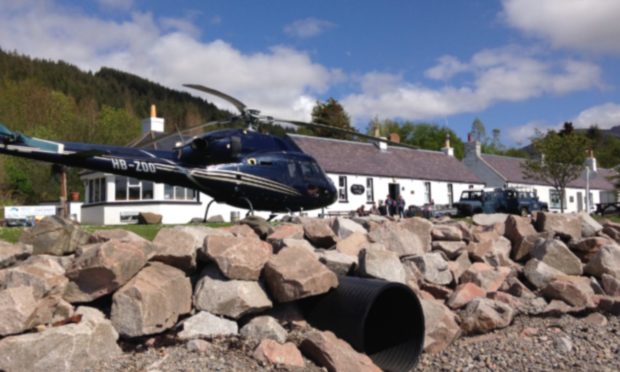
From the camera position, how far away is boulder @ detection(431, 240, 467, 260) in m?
9.61

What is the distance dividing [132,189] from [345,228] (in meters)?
19.9

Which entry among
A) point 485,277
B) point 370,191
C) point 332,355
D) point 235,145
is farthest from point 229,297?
point 370,191

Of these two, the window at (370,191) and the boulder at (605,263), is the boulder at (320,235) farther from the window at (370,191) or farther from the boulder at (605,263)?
the window at (370,191)

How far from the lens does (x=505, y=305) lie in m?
7.69

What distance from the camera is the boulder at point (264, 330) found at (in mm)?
5914

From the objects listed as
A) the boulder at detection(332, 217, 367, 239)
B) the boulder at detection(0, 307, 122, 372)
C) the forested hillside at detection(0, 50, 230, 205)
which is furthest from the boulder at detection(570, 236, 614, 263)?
the forested hillside at detection(0, 50, 230, 205)

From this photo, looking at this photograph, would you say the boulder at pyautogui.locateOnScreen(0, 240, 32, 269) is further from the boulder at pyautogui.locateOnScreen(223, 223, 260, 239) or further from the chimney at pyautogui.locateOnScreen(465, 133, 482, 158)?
the chimney at pyautogui.locateOnScreen(465, 133, 482, 158)

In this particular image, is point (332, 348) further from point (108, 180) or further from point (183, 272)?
point (108, 180)

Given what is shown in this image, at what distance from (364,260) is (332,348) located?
1924 mm

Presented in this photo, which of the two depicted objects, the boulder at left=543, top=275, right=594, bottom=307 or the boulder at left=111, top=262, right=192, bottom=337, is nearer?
the boulder at left=111, top=262, right=192, bottom=337

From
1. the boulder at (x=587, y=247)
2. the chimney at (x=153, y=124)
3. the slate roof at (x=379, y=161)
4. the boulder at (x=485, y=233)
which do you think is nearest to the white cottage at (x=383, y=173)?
the slate roof at (x=379, y=161)

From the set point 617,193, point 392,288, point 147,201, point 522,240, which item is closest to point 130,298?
point 392,288

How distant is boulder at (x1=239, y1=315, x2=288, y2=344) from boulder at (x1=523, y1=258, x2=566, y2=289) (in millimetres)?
5079

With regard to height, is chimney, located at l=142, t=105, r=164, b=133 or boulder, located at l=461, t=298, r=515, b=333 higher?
chimney, located at l=142, t=105, r=164, b=133
